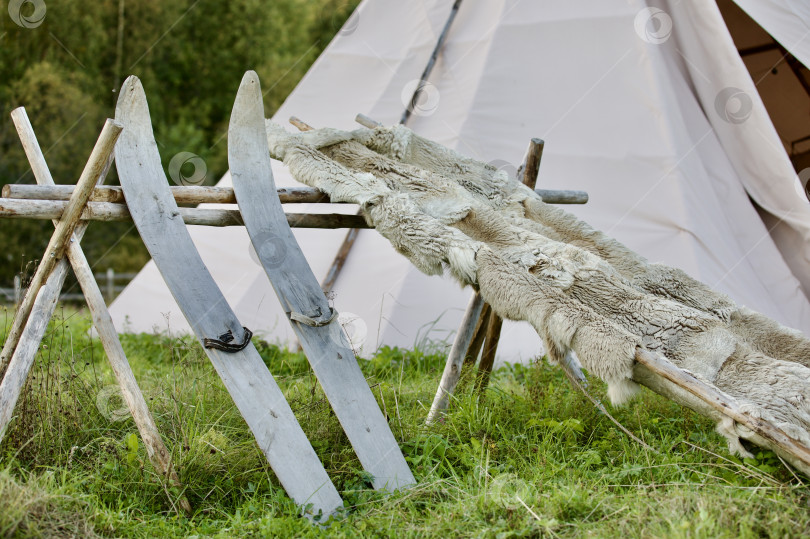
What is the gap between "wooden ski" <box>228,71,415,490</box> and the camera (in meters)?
2.67

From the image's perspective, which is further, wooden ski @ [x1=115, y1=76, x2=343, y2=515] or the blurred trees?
the blurred trees

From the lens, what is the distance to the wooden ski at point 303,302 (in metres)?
2.67

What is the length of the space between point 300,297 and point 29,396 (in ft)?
3.33

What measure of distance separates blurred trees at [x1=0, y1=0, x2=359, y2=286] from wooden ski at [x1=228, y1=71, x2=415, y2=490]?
9.99 metres

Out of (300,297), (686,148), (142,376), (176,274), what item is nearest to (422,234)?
(300,297)

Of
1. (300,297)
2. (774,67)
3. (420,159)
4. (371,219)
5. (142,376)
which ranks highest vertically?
(774,67)

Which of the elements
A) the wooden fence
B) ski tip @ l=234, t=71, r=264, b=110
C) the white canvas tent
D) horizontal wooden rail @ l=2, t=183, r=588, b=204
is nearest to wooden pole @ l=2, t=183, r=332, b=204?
horizontal wooden rail @ l=2, t=183, r=588, b=204

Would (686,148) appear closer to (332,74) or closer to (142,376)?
(332,74)

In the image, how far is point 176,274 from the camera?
269 cm

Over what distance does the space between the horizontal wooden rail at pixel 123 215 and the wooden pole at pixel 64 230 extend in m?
0.04

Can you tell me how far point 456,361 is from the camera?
3459 millimetres

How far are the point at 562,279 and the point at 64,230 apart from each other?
1696 mm

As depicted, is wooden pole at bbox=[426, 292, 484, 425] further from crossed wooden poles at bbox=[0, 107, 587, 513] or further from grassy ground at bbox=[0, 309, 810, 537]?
crossed wooden poles at bbox=[0, 107, 587, 513]

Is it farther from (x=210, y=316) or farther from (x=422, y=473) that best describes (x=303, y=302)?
(x=422, y=473)
